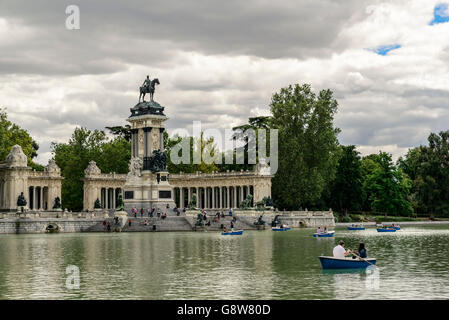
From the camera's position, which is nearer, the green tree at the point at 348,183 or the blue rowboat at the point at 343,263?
the blue rowboat at the point at 343,263

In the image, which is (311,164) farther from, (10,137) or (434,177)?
(10,137)

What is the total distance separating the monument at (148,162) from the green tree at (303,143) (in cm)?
1633

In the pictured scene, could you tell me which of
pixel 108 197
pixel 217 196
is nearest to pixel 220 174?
pixel 217 196

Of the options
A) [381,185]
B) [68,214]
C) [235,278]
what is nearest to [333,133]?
[381,185]

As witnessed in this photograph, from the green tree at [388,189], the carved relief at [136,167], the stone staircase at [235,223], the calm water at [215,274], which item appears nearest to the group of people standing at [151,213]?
the stone staircase at [235,223]

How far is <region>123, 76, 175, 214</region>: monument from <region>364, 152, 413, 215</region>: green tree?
1518 inches

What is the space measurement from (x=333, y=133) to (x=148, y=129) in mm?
26383

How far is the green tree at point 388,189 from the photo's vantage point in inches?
4409

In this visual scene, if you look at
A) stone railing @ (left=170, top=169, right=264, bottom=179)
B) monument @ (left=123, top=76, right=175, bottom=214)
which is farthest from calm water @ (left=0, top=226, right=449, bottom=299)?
stone railing @ (left=170, top=169, right=264, bottom=179)

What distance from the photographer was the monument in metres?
91.6

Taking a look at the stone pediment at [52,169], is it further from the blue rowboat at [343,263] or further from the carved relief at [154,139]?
the blue rowboat at [343,263]

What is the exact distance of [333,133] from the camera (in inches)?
3856
